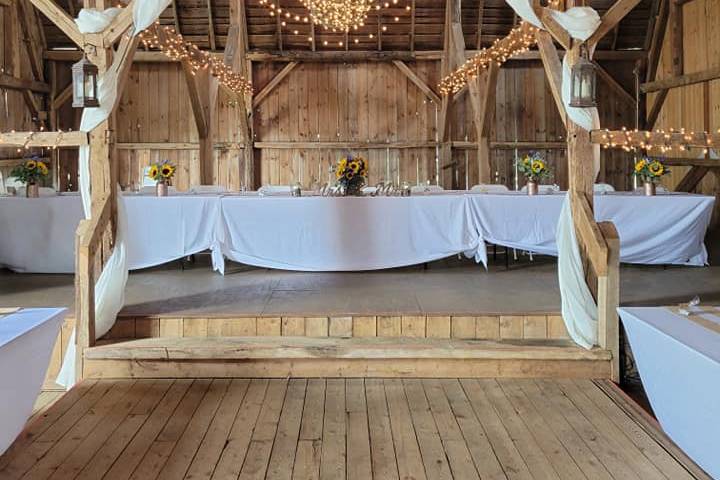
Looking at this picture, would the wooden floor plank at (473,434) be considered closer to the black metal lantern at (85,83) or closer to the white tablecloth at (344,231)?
the white tablecloth at (344,231)

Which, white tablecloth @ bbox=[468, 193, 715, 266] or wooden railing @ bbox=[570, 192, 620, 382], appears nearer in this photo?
wooden railing @ bbox=[570, 192, 620, 382]

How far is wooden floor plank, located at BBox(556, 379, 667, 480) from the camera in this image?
2688 mm

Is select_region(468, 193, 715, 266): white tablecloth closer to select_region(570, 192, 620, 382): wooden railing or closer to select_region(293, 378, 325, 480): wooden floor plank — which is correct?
select_region(570, 192, 620, 382): wooden railing

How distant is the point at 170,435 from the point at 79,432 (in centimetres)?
46

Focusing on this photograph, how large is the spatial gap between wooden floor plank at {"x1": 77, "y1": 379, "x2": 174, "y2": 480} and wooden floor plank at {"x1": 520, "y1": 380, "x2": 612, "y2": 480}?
6.63ft

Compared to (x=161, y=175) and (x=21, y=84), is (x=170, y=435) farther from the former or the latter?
(x=21, y=84)

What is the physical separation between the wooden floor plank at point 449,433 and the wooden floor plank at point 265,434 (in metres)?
0.80

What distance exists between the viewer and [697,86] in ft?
31.3

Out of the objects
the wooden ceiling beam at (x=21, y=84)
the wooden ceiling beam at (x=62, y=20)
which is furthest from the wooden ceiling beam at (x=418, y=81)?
the wooden ceiling beam at (x=62, y=20)

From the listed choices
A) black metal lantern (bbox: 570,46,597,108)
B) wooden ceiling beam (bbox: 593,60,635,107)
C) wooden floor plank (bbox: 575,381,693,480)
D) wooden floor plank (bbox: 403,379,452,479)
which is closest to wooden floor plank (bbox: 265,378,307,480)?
wooden floor plank (bbox: 403,379,452,479)

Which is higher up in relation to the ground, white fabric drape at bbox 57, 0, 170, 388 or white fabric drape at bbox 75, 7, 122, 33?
white fabric drape at bbox 75, 7, 122, 33

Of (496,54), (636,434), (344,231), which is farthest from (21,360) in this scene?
(496,54)

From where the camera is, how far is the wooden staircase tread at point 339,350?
3.93 m

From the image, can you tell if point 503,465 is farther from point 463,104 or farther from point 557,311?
point 463,104
